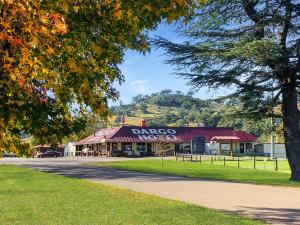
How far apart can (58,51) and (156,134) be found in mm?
77883

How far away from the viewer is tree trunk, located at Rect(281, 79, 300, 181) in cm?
2566

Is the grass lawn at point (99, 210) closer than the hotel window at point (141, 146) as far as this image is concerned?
Yes

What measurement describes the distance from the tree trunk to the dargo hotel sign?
53.7m

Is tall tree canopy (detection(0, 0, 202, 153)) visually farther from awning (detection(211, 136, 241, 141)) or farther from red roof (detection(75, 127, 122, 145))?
red roof (detection(75, 127, 122, 145))

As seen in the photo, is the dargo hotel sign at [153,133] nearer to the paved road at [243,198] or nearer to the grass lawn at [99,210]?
the paved road at [243,198]

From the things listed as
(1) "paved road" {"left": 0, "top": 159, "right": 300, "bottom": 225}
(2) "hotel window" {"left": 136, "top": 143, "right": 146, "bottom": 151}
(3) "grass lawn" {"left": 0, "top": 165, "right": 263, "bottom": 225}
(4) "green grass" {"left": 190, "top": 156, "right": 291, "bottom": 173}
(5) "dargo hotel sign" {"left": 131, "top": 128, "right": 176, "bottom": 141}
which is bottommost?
(4) "green grass" {"left": 190, "top": 156, "right": 291, "bottom": 173}

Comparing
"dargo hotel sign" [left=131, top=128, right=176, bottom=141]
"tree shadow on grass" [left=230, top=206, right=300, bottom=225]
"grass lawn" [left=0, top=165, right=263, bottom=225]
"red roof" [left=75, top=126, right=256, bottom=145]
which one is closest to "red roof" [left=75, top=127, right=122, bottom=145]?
"red roof" [left=75, top=126, right=256, bottom=145]

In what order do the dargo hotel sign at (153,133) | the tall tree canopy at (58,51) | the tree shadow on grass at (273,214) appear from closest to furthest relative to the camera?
the tall tree canopy at (58,51) < the tree shadow on grass at (273,214) < the dargo hotel sign at (153,133)

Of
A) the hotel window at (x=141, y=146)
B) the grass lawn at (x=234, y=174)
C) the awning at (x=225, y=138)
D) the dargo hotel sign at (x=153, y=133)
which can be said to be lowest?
the grass lawn at (x=234, y=174)

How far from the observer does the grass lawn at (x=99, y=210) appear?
11383mm

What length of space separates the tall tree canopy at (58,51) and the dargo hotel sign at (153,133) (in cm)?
Answer: 7265

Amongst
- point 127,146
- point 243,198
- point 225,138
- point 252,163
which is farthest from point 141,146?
point 243,198

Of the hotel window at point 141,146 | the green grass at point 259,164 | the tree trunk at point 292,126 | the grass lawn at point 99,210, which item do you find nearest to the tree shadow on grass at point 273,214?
the grass lawn at point 99,210

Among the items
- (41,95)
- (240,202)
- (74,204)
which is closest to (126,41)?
(41,95)
